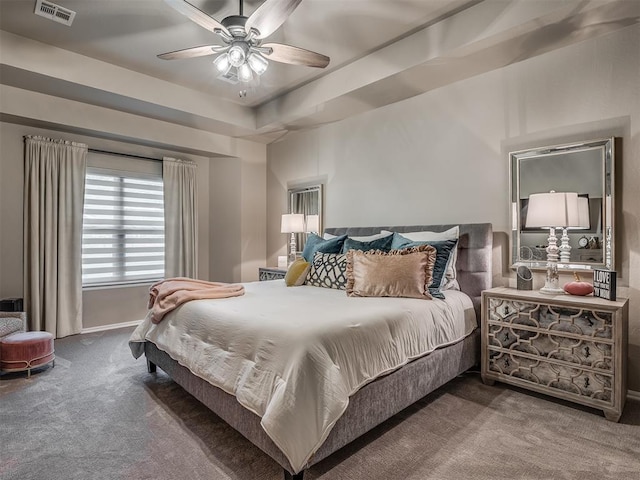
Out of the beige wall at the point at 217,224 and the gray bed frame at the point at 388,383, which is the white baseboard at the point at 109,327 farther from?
the gray bed frame at the point at 388,383

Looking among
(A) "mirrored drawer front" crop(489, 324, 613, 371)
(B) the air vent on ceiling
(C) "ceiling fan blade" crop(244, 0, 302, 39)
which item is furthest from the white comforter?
(B) the air vent on ceiling

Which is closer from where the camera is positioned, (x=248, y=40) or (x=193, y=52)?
(x=248, y=40)

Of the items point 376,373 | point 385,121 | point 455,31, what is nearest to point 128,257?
point 385,121

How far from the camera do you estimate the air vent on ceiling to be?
2.68 m

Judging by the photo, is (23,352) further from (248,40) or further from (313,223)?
(313,223)

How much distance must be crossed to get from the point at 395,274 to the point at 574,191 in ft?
5.06

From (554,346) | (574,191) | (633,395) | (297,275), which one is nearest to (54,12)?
(297,275)

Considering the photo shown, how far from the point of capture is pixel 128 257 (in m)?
4.77

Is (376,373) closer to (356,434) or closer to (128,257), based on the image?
(356,434)

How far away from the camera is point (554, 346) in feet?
7.86

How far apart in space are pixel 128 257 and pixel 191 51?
3.14 m

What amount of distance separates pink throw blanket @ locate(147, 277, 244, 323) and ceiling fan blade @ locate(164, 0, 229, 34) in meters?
1.83

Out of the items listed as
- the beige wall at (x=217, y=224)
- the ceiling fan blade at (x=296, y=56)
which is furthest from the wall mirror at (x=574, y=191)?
the beige wall at (x=217, y=224)

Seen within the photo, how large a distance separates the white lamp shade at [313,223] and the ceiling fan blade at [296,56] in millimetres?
2175
